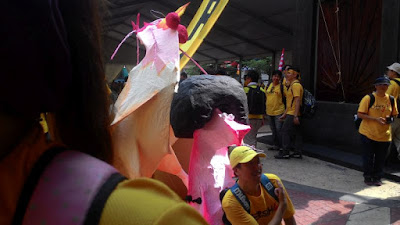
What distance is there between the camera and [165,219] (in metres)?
0.57

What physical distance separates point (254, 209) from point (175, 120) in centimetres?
76

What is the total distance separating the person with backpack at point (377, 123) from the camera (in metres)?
5.04

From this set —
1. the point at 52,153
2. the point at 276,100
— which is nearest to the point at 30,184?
the point at 52,153

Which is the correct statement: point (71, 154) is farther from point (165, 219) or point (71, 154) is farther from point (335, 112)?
point (335, 112)

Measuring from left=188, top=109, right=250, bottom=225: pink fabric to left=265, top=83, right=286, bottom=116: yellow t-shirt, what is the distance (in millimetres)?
5087

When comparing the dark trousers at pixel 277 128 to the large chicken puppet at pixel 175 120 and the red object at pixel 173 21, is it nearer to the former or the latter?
the large chicken puppet at pixel 175 120

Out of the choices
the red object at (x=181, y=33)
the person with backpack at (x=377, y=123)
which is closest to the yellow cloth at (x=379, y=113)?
the person with backpack at (x=377, y=123)

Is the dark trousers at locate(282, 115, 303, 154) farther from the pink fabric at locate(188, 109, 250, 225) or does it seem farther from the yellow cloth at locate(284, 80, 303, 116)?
the pink fabric at locate(188, 109, 250, 225)

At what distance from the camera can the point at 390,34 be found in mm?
6418

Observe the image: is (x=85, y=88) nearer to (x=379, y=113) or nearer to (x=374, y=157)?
(x=379, y=113)

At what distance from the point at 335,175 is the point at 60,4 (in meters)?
6.01

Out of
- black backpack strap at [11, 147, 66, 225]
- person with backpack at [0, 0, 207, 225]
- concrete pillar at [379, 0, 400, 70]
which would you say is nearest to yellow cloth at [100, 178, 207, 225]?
person with backpack at [0, 0, 207, 225]

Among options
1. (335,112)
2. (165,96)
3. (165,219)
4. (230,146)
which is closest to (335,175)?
(335,112)

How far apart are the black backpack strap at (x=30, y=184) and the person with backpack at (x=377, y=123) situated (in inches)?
203
